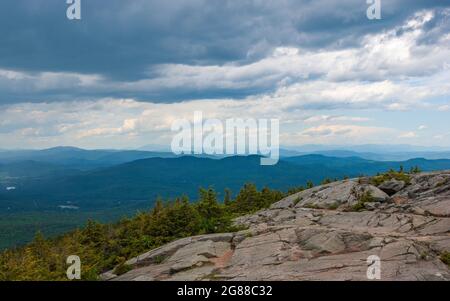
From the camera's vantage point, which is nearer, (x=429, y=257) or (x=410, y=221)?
(x=429, y=257)

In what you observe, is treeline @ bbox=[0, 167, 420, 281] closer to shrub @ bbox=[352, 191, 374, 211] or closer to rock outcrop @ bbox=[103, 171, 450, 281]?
rock outcrop @ bbox=[103, 171, 450, 281]

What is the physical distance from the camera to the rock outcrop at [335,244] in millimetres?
21938

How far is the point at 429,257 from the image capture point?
21953 millimetres

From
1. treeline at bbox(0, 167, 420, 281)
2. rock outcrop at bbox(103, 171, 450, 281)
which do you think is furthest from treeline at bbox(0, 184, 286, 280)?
rock outcrop at bbox(103, 171, 450, 281)

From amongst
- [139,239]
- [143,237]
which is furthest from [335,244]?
[139,239]

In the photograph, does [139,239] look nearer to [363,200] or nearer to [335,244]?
[335,244]


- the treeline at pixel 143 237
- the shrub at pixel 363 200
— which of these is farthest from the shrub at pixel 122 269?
the shrub at pixel 363 200

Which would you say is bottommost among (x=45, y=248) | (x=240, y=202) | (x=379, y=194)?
(x=45, y=248)

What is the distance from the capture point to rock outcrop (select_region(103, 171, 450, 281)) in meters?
21.9

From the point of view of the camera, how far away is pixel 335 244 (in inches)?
1004

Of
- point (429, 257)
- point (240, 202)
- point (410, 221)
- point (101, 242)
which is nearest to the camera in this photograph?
point (429, 257)
